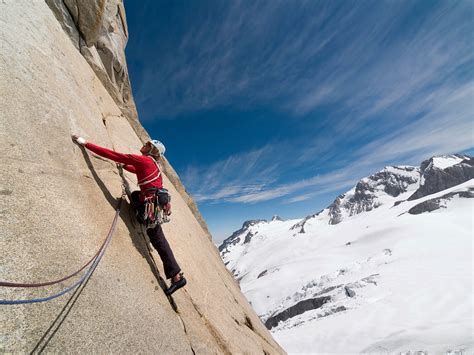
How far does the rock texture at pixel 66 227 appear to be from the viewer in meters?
3.90

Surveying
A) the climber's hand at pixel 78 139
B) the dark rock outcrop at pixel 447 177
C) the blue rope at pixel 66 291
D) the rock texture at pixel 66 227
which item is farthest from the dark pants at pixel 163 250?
the dark rock outcrop at pixel 447 177

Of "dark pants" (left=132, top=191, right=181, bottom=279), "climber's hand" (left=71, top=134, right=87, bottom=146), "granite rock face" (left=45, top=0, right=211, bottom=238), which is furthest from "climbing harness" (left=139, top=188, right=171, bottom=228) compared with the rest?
"granite rock face" (left=45, top=0, right=211, bottom=238)

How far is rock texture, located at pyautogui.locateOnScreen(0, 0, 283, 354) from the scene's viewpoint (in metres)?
3.90

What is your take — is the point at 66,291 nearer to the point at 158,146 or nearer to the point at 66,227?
the point at 66,227

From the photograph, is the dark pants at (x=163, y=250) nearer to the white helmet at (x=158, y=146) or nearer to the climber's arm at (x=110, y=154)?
the climber's arm at (x=110, y=154)

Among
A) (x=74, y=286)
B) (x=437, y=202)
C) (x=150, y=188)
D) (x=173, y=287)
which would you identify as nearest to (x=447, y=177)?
(x=437, y=202)

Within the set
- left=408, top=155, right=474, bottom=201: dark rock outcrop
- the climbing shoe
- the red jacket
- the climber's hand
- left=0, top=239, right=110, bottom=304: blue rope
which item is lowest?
left=408, top=155, right=474, bottom=201: dark rock outcrop

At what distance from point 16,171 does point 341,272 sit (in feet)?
267

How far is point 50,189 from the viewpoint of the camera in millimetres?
4844

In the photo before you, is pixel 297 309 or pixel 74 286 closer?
pixel 74 286

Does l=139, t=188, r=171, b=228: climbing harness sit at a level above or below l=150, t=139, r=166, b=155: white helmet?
below

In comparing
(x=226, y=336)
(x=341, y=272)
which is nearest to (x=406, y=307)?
(x=341, y=272)

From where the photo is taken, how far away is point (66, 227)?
477cm

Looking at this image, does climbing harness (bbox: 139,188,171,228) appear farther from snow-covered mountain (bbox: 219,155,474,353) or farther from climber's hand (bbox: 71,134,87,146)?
snow-covered mountain (bbox: 219,155,474,353)
